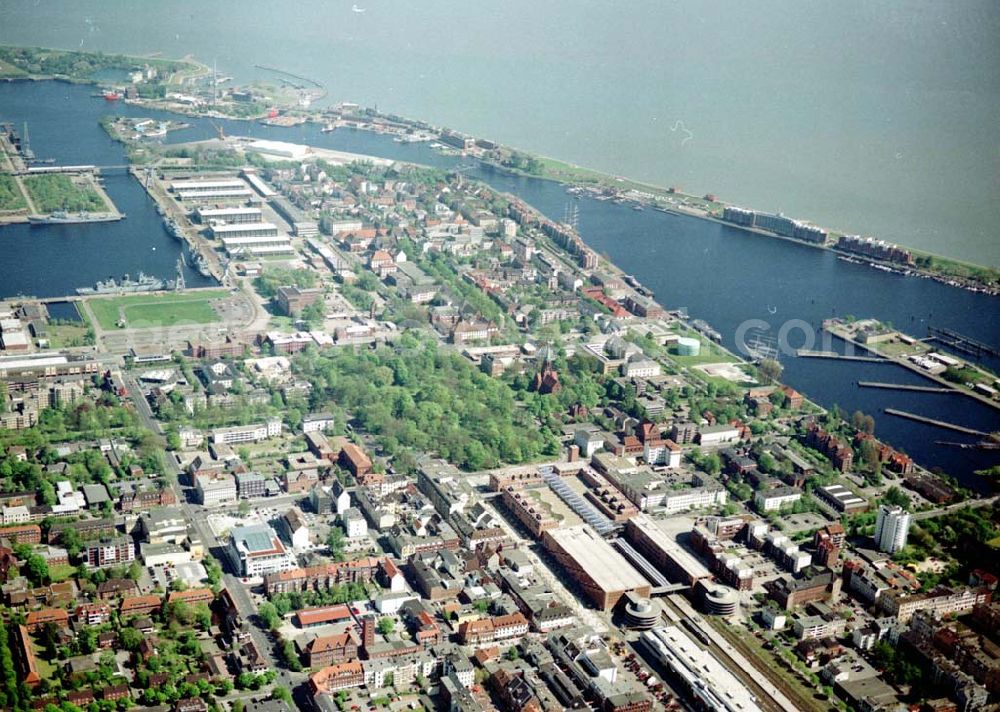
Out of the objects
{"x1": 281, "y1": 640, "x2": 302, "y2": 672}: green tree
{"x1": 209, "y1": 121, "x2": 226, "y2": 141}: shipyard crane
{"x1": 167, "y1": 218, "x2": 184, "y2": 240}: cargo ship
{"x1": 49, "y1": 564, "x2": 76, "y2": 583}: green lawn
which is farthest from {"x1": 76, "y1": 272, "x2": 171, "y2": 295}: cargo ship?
{"x1": 281, "y1": 640, "x2": 302, "y2": 672}: green tree

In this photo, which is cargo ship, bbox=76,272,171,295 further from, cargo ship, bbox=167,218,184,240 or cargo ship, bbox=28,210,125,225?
cargo ship, bbox=28,210,125,225

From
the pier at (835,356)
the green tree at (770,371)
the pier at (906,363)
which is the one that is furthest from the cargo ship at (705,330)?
the pier at (906,363)

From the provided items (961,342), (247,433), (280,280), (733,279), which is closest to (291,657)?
(247,433)

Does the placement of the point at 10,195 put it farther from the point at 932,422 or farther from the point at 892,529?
the point at 892,529

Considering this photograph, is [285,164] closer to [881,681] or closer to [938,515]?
[938,515]

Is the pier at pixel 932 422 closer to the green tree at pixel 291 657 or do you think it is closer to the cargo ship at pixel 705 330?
the cargo ship at pixel 705 330

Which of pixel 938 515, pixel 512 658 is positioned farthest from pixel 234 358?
pixel 938 515

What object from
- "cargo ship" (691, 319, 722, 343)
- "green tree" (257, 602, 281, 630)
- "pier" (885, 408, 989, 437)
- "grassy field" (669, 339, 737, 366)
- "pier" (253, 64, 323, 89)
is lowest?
"green tree" (257, 602, 281, 630)
